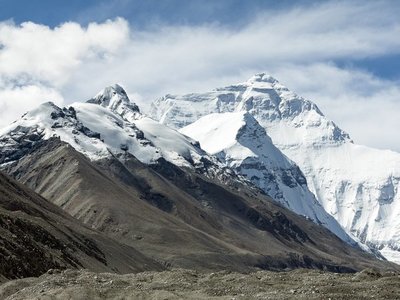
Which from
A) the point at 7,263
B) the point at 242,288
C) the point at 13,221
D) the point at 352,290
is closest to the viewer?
the point at 352,290

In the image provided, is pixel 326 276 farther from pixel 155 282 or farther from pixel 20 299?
pixel 20 299

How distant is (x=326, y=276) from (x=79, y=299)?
2499 centimetres

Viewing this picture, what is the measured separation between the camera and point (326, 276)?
82.3 metres

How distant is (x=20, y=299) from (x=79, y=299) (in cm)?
655

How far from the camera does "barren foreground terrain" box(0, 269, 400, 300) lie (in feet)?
223

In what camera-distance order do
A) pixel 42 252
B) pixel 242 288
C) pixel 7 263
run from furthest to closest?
pixel 42 252, pixel 7 263, pixel 242 288

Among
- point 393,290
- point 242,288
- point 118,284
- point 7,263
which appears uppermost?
point 393,290

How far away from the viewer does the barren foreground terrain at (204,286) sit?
68.0 metres

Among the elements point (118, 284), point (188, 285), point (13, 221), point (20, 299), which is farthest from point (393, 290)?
point (13, 221)

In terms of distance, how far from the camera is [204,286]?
7550 centimetres

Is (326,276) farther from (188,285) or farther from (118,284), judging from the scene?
(118,284)

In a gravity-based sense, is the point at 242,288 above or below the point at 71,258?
above

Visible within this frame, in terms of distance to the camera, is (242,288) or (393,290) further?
(242,288)

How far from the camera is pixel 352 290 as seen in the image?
68.2m
